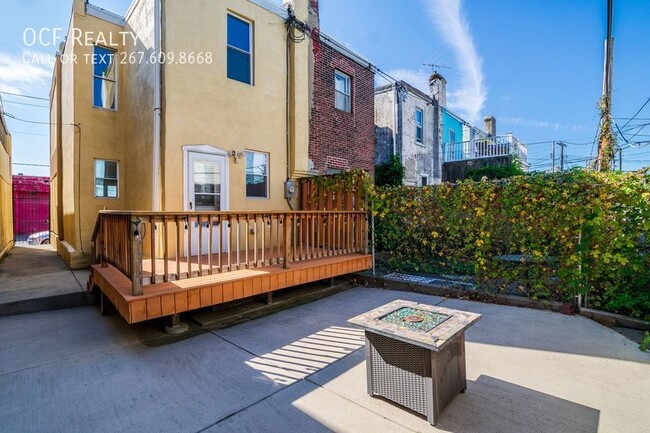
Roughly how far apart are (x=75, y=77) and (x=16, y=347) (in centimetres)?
634

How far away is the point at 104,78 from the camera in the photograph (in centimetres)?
782

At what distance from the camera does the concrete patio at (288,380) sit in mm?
2301

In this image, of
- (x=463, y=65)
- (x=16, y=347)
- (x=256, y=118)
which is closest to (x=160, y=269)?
(x=16, y=347)

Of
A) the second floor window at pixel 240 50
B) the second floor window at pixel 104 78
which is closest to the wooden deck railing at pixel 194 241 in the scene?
the second floor window at pixel 240 50

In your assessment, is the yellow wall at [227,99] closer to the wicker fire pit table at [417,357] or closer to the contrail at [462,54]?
the contrail at [462,54]

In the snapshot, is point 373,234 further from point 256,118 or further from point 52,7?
point 52,7

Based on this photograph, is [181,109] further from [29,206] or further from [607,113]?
[29,206]

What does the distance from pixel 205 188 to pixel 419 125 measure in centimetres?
1053

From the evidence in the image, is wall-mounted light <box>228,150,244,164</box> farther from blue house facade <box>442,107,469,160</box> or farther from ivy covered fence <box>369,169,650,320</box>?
blue house facade <box>442,107,469,160</box>

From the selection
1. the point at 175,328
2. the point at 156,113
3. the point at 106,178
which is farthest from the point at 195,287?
the point at 106,178

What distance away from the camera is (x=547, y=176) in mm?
4648

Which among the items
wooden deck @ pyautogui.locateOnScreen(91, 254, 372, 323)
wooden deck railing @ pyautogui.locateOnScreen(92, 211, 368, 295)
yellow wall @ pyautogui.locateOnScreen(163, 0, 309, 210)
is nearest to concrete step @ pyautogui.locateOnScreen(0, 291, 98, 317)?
wooden deck @ pyautogui.locateOnScreen(91, 254, 372, 323)

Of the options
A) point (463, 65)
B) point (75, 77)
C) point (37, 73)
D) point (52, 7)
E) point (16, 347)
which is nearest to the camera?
point (16, 347)

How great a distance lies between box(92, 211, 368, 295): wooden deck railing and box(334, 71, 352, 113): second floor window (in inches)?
167
